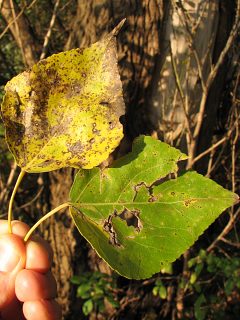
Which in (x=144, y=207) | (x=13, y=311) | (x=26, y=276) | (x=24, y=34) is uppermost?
(x=24, y=34)

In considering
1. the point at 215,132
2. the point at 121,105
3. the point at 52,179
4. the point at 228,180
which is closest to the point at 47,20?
the point at 52,179

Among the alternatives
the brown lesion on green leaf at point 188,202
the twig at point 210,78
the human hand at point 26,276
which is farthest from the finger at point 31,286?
the twig at point 210,78

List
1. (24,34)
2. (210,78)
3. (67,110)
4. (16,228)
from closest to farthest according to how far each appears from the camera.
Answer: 1. (67,110)
2. (16,228)
3. (210,78)
4. (24,34)

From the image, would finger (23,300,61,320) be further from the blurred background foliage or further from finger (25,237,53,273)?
the blurred background foliage

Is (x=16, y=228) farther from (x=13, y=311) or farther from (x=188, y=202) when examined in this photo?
(x=188, y=202)

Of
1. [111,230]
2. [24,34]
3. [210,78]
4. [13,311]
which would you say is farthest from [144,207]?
[24,34]

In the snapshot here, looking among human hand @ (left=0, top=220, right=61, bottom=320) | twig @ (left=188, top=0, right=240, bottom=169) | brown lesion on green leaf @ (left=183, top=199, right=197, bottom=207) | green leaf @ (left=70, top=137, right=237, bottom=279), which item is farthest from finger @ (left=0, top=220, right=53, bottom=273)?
twig @ (left=188, top=0, right=240, bottom=169)

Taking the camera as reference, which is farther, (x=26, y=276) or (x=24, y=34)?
(x=24, y=34)

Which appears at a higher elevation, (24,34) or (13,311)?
(24,34)

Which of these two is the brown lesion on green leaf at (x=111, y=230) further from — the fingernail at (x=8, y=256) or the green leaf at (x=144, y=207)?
the fingernail at (x=8, y=256)
